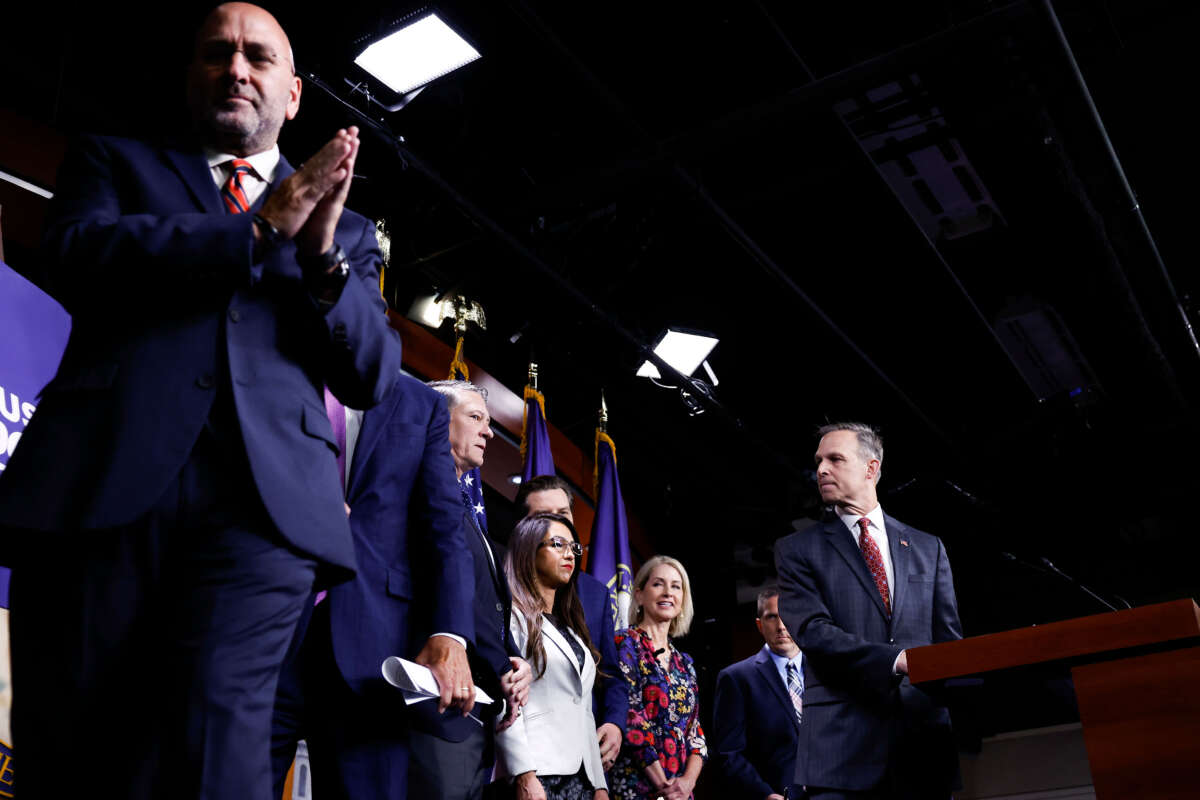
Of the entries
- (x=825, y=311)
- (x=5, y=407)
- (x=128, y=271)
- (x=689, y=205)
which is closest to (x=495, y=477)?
(x=689, y=205)

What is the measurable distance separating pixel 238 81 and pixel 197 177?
128mm

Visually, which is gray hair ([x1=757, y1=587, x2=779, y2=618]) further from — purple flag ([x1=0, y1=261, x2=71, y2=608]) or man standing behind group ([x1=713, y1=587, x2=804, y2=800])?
purple flag ([x1=0, y1=261, x2=71, y2=608])

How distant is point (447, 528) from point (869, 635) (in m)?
1.31

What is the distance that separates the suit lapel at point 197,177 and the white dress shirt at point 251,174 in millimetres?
15

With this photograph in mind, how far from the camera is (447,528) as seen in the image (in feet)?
6.64

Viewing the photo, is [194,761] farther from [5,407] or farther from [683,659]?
[683,659]

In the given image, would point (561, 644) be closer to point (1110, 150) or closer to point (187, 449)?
point (187, 449)

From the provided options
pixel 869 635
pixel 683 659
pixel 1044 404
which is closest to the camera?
pixel 869 635

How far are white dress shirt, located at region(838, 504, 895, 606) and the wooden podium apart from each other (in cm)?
89

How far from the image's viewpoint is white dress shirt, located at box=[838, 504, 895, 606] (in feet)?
9.57

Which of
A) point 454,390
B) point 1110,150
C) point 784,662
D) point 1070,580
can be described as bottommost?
point 784,662

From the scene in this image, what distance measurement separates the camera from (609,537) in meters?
5.95

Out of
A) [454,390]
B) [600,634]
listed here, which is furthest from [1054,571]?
[454,390]

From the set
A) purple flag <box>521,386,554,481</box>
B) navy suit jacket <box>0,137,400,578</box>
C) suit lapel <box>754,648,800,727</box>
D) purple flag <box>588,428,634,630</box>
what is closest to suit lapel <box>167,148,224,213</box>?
navy suit jacket <box>0,137,400,578</box>
